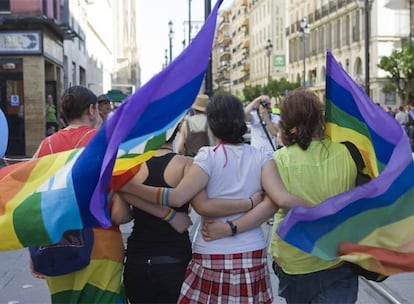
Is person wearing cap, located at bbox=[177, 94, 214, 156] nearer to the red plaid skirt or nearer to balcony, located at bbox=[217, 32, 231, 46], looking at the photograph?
the red plaid skirt

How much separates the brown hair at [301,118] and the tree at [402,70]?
37883mm

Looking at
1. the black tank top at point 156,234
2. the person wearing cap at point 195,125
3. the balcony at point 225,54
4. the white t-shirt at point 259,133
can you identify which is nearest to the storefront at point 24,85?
the white t-shirt at point 259,133

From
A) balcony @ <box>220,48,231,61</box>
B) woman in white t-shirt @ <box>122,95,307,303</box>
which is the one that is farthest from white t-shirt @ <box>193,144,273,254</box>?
balcony @ <box>220,48,231,61</box>

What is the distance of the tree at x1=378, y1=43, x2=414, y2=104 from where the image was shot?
3959 centimetres

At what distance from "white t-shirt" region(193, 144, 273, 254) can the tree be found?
38.1 m

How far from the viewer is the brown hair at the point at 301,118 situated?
3523mm

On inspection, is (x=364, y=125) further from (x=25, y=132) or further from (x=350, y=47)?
(x=350, y=47)

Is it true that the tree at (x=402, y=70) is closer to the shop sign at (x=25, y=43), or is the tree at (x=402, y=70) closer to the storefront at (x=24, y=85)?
the storefront at (x=24, y=85)

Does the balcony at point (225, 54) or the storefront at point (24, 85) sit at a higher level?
the balcony at point (225, 54)

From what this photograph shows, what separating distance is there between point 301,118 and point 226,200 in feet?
1.91

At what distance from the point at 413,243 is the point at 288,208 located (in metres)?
0.61

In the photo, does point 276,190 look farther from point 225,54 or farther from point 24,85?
point 225,54

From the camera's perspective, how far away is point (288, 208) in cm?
335

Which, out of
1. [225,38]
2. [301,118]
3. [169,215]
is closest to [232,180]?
[169,215]
